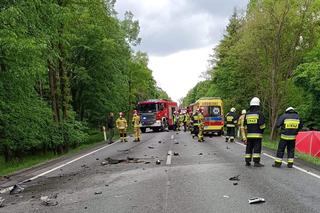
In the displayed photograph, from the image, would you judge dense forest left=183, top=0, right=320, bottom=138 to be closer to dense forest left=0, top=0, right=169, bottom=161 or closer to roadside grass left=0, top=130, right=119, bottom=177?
dense forest left=0, top=0, right=169, bottom=161

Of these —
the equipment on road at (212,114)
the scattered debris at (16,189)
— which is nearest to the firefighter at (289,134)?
the scattered debris at (16,189)

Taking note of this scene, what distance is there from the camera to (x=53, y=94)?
72.8 feet

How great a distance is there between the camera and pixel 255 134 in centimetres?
1214

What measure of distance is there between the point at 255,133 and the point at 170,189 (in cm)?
453

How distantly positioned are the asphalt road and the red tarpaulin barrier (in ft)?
16.3

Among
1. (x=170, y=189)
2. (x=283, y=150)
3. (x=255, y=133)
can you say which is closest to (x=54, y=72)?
(x=255, y=133)

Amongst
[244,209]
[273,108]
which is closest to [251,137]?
[244,209]

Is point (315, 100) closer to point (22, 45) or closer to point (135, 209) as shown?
point (22, 45)

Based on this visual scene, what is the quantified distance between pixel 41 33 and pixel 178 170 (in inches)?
266

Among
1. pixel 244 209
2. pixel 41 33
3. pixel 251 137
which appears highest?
pixel 41 33

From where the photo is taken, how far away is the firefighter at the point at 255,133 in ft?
39.7

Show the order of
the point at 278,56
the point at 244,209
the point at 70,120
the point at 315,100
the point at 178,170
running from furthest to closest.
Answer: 1. the point at 315,100
2. the point at 278,56
3. the point at 70,120
4. the point at 178,170
5. the point at 244,209

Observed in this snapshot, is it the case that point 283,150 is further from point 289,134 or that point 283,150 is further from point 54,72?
point 54,72

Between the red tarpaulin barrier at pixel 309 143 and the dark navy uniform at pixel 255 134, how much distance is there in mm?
5131
